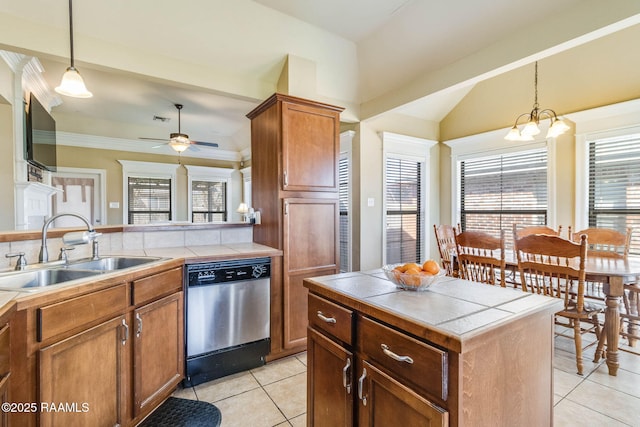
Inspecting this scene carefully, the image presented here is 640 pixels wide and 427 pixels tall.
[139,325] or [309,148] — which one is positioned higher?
[309,148]

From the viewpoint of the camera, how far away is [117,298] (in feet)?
5.28

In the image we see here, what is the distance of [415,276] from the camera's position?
1270mm

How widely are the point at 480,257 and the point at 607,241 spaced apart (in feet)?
4.70

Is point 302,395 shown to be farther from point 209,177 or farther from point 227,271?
point 209,177

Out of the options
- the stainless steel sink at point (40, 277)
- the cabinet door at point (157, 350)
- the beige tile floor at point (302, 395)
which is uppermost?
the stainless steel sink at point (40, 277)

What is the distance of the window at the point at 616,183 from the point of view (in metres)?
3.06

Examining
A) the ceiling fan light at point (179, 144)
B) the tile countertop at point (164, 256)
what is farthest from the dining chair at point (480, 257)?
the ceiling fan light at point (179, 144)

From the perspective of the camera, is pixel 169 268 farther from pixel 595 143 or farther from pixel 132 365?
pixel 595 143

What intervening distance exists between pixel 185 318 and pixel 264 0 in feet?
8.86

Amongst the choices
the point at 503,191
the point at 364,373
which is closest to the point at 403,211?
the point at 503,191

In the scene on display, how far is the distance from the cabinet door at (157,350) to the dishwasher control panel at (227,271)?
164 mm

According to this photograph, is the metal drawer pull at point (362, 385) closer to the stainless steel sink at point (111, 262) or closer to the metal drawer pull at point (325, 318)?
the metal drawer pull at point (325, 318)

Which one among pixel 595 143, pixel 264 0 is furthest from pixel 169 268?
pixel 595 143

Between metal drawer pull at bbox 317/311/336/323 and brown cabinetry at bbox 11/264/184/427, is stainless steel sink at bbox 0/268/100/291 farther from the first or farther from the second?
metal drawer pull at bbox 317/311/336/323
